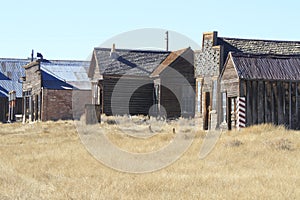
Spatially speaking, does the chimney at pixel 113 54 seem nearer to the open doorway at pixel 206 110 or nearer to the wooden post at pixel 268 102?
the open doorway at pixel 206 110

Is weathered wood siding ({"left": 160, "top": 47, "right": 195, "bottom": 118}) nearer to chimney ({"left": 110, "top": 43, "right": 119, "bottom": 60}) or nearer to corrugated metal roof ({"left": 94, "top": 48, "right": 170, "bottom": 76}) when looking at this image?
corrugated metal roof ({"left": 94, "top": 48, "right": 170, "bottom": 76})

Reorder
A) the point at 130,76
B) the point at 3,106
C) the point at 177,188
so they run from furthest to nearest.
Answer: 1. the point at 3,106
2. the point at 130,76
3. the point at 177,188

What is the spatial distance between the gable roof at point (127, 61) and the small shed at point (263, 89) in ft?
41.3

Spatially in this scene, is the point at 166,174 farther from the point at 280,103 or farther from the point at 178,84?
the point at 178,84

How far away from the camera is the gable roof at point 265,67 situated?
2419 centimetres

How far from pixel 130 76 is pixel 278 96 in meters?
14.3

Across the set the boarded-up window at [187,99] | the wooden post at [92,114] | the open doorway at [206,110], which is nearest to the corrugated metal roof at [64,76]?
the boarded-up window at [187,99]

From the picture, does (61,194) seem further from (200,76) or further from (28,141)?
(200,76)

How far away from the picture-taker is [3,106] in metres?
46.1

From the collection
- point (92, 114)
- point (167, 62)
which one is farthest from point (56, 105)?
point (92, 114)

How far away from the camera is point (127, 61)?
3766 centimetres

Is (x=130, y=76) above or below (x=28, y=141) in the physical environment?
above

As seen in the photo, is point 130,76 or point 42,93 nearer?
point 130,76

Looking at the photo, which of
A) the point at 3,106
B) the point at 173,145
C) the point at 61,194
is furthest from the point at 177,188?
the point at 3,106
